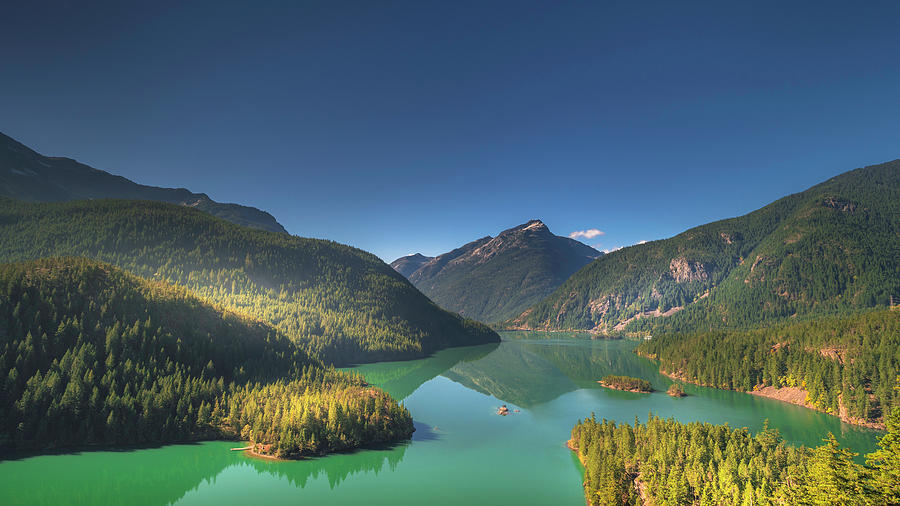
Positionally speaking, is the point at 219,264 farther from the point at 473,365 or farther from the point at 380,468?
the point at 380,468

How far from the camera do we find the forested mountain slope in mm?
58219

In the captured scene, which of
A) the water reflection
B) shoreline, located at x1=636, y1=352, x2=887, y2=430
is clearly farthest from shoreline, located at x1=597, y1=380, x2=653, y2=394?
the water reflection

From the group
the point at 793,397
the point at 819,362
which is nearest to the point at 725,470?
the point at 793,397

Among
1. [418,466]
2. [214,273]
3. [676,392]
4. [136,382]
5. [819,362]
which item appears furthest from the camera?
[214,273]

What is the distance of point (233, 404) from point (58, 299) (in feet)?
122

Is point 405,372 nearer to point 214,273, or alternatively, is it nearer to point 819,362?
point 214,273

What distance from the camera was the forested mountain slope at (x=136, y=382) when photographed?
5822 centimetres

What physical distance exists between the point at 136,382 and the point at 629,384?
10595 centimetres

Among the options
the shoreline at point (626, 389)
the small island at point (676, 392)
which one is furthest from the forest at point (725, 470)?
the shoreline at point (626, 389)

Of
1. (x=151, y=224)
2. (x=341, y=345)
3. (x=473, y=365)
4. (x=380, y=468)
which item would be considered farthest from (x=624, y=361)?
(x=151, y=224)

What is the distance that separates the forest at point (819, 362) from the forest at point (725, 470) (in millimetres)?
36669

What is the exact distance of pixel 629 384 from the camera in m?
112

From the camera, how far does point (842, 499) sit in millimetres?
25547

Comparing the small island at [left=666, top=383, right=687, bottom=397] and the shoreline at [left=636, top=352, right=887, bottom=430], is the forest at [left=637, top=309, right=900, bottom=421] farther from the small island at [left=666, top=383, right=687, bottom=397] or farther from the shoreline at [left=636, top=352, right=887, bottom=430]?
the small island at [left=666, top=383, right=687, bottom=397]
